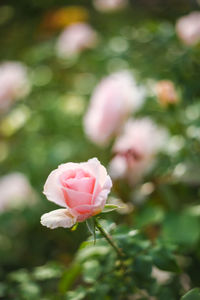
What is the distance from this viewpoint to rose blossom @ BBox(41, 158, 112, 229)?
0.52m

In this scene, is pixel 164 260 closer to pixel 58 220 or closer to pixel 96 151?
pixel 58 220

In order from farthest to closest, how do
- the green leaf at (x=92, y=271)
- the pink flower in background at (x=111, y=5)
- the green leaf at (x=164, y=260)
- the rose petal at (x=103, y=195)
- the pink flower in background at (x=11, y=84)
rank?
the pink flower in background at (x=111, y=5) < the pink flower in background at (x=11, y=84) < the green leaf at (x=92, y=271) < the green leaf at (x=164, y=260) < the rose petal at (x=103, y=195)

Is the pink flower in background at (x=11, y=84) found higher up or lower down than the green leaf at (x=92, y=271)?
higher up

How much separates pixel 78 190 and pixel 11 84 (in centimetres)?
120

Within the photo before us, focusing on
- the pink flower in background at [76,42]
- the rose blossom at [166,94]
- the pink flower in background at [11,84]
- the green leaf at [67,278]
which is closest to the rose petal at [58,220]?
the green leaf at [67,278]

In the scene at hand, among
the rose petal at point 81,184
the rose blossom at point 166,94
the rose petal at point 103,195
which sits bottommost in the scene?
the rose petal at point 103,195

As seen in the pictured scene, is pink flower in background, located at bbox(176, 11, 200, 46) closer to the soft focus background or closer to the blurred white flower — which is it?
the soft focus background

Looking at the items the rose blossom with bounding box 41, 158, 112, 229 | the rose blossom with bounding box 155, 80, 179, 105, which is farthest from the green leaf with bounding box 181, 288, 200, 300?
the rose blossom with bounding box 155, 80, 179, 105

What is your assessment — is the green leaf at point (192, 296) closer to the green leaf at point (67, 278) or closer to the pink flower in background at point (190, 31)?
the green leaf at point (67, 278)

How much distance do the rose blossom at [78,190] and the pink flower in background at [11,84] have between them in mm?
1171

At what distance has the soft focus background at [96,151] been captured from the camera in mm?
906

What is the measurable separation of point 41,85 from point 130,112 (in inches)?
30.5

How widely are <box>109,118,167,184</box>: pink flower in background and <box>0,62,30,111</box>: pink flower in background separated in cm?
77

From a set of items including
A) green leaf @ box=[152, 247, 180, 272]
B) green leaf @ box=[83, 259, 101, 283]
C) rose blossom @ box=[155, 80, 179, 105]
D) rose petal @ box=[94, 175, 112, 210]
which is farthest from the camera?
rose blossom @ box=[155, 80, 179, 105]
